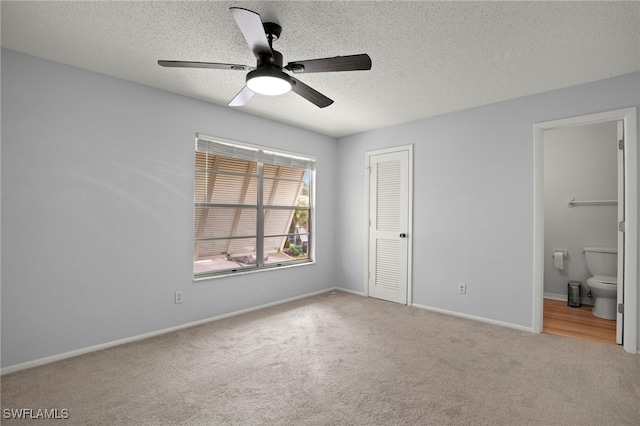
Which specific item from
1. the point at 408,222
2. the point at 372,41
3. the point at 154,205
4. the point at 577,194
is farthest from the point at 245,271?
the point at 577,194

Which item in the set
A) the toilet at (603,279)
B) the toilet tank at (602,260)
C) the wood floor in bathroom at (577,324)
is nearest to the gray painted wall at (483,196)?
the wood floor in bathroom at (577,324)

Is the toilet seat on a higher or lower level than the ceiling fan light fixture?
lower

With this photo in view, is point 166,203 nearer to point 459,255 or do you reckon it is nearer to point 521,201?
point 459,255

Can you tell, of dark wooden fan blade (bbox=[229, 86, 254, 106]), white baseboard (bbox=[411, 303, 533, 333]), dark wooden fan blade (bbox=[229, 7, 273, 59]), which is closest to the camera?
dark wooden fan blade (bbox=[229, 7, 273, 59])

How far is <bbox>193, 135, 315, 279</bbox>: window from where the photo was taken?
380 cm

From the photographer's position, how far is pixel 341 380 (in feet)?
7.95

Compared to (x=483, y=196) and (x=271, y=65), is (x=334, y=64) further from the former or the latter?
(x=483, y=196)

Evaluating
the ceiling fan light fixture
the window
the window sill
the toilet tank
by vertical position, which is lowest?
the window sill

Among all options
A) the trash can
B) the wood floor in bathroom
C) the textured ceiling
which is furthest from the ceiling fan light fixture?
the trash can

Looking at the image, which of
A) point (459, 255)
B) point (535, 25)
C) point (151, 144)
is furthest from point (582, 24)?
point (151, 144)

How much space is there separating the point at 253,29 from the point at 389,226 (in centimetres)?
344

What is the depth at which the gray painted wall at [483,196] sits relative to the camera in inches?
134

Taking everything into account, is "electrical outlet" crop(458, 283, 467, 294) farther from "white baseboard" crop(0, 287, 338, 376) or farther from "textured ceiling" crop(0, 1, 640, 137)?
"white baseboard" crop(0, 287, 338, 376)

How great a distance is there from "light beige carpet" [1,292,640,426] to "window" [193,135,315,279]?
3.18 ft
